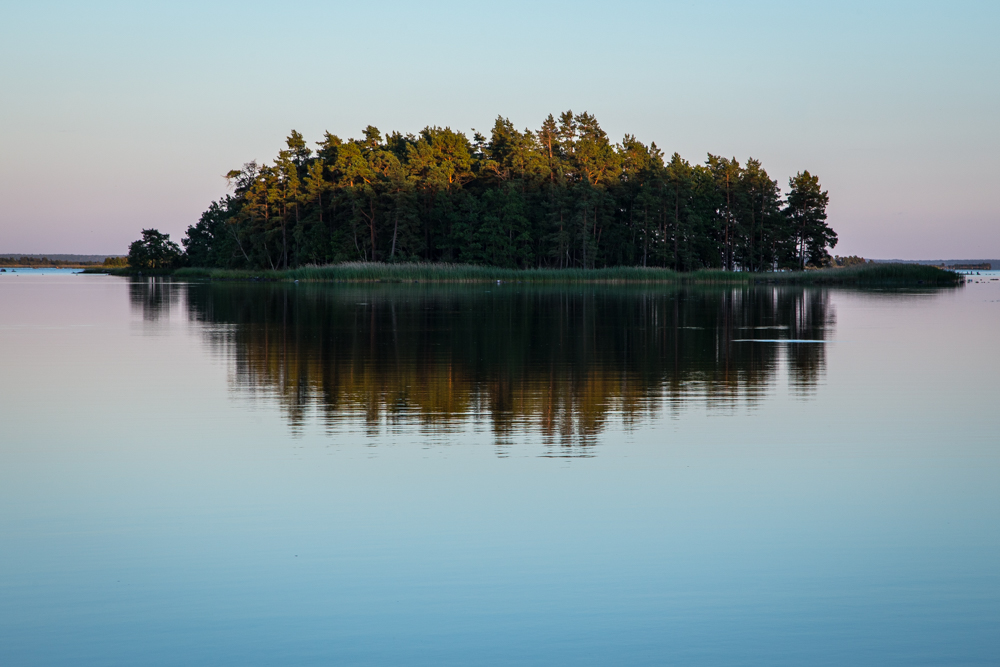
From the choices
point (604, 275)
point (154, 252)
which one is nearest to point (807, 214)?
point (604, 275)

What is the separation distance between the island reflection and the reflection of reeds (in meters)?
0.03

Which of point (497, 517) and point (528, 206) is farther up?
point (528, 206)

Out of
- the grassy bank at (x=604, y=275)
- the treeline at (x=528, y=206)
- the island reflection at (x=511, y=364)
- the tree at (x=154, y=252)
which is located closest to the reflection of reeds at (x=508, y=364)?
the island reflection at (x=511, y=364)

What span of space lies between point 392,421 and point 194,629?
19.3 ft

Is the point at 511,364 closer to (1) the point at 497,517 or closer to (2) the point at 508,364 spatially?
(2) the point at 508,364

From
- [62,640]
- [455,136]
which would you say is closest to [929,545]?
[62,640]

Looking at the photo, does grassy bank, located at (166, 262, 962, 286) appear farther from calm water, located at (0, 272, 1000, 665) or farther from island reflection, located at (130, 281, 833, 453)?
calm water, located at (0, 272, 1000, 665)

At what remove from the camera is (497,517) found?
6.75 m

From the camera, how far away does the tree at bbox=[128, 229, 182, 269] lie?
116 m

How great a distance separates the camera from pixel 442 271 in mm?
74500

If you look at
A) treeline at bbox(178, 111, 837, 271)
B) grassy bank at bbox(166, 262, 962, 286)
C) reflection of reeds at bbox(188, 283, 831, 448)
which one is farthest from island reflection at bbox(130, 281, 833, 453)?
treeline at bbox(178, 111, 837, 271)

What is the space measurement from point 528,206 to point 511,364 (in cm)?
7160

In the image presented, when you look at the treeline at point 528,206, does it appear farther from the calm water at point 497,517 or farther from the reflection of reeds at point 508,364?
the calm water at point 497,517

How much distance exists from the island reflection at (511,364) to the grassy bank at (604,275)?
42647 millimetres
